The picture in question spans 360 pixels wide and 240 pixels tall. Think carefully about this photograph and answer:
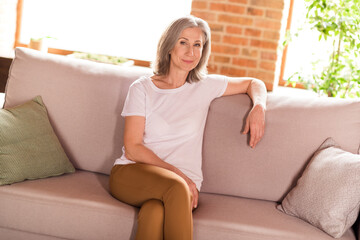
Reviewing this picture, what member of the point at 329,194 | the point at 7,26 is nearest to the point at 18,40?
the point at 7,26

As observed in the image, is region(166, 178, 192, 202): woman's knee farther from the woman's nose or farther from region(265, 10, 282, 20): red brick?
region(265, 10, 282, 20): red brick

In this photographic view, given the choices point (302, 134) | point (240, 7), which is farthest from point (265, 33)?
point (302, 134)

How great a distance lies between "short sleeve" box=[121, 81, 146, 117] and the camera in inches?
91.7

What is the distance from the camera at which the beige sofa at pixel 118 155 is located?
218 centimetres

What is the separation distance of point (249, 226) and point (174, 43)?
0.90 metres

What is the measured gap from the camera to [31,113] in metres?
2.51

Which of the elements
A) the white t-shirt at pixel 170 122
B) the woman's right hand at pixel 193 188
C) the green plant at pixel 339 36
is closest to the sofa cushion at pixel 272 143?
the white t-shirt at pixel 170 122

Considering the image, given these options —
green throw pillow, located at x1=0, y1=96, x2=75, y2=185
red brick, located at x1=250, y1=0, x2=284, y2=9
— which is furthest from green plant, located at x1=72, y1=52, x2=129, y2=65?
green throw pillow, located at x1=0, y1=96, x2=75, y2=185

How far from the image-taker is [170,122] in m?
2.38

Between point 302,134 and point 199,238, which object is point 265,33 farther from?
point 199,238

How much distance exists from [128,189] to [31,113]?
667 millimetres

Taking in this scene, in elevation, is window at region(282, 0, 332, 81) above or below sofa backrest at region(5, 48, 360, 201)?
above

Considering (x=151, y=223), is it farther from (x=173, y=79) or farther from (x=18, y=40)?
(x=18, y=40)

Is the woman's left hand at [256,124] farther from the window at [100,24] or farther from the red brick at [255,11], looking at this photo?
the window at [100,24]
